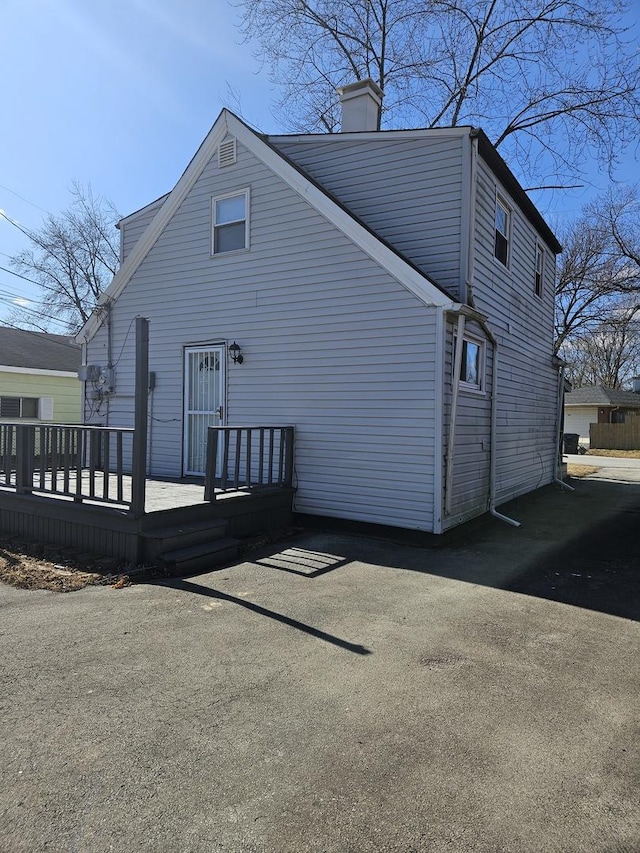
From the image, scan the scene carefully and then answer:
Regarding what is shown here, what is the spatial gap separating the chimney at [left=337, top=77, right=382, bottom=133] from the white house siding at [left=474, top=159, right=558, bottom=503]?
2525 mm

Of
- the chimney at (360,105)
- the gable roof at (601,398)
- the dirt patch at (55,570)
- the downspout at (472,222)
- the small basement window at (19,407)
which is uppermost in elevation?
the chimney at (360,105)

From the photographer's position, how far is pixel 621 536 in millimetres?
7289

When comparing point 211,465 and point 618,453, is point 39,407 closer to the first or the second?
point 211,465

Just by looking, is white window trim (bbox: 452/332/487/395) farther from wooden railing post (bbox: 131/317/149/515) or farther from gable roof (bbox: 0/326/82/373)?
gable roof (bbox: 0/326/82/373)

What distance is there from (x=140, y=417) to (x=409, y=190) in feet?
17.2

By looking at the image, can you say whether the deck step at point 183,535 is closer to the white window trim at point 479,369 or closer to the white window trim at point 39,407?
the white window trim at point 479,369

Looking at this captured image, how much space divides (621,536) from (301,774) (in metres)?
6.54

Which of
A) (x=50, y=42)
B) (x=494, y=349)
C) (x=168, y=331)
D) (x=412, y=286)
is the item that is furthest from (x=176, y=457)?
(x=50, y=42)

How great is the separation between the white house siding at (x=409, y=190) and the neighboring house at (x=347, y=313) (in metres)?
0.02

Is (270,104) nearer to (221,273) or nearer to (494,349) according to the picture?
(221,273)

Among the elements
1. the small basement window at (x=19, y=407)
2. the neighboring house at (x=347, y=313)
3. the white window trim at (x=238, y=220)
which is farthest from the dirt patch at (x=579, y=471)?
the small basement window at (x=19, y=407)

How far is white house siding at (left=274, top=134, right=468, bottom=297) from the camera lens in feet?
24.1

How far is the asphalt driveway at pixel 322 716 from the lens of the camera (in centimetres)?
199

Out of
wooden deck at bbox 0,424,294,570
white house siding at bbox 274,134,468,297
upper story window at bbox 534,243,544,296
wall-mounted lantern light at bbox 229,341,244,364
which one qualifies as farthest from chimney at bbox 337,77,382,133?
wooden deck at bbox 0,424,294,570
